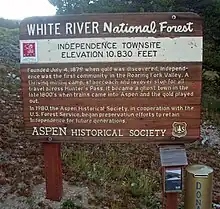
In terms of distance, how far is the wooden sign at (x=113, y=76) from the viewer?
15.5 ft

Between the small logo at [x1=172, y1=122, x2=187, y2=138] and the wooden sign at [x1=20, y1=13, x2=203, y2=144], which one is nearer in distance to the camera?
the wooden sign at [x1=20, y1=13, x2=203, y2=144]

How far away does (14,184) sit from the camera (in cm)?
586

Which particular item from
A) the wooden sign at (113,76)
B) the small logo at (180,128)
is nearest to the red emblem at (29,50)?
the wooden sign at (113,76)

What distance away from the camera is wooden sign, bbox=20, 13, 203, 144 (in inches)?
186

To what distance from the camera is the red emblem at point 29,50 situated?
4957 mm

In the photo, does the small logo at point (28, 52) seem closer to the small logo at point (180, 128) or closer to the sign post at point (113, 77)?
the sign post at point (113, 77)

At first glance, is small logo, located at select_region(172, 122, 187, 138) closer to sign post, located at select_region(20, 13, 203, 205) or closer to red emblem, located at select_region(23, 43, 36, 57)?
sign post, located at select_region(20, 13, 203, 205)

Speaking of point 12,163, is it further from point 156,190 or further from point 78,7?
point 78,7

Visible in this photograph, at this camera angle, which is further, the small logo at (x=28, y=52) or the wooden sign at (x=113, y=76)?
the small logo at (x=28, y=52)

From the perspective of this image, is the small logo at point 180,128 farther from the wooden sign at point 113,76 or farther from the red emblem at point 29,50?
the red emblem at point 29,50

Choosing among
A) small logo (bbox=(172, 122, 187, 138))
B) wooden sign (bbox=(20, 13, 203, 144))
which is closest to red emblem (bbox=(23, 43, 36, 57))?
wooden sign (bbox=(20, 13, 203, 144))

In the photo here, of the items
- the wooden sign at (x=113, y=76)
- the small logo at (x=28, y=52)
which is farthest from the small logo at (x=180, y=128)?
the small logo at (x=28, y=52)

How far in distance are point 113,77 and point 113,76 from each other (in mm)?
12

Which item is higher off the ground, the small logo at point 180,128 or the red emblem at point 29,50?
the red emblem at point 29,50
